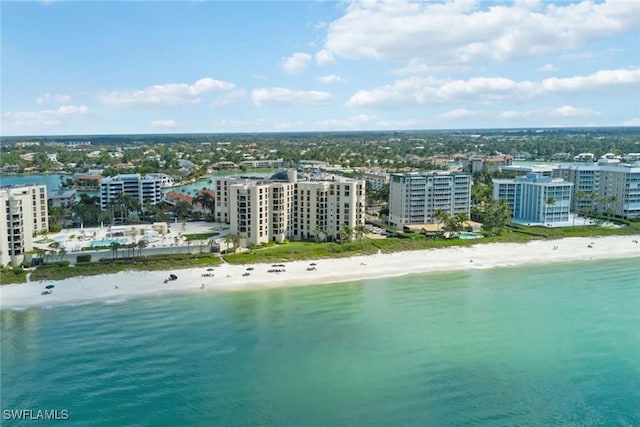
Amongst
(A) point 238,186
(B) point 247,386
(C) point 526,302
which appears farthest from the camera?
(A) point 238,186

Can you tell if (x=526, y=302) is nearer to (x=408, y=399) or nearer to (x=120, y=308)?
(x=408, y=399)

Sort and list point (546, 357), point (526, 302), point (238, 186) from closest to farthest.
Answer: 1. point (546, 357)
2. point (526, 302)
3. point (238, 186)

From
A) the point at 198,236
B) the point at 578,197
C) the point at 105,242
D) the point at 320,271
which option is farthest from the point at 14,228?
the point at 578,197

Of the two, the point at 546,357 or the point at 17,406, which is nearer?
the point at 17,406

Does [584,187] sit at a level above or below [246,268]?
above

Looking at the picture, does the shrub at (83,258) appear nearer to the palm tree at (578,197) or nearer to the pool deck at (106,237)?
the pool deck at (106,237)

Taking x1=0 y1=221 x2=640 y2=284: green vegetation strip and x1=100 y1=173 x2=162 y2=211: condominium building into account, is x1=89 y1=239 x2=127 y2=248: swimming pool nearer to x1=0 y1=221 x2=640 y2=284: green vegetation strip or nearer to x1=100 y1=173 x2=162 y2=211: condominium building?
x1=0 y1=221 x2=640 y2=284: green vegetation strip

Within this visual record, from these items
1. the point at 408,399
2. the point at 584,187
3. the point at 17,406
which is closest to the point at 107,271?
the point at 17,406
